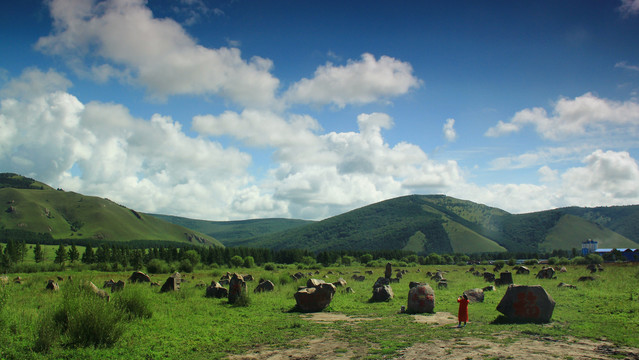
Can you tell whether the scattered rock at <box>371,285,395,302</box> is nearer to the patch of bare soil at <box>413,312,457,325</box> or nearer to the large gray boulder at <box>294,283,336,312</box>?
the large gray boulder at <box>294,283,336,312</box>

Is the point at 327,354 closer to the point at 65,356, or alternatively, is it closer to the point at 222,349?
the point at 222,349

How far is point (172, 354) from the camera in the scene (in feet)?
45.8

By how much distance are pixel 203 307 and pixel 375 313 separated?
11884 mm

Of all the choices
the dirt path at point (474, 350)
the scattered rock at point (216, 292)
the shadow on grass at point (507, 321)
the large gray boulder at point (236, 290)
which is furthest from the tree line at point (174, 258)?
the shadow on grass at point (507, 321)

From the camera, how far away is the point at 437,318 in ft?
70.4

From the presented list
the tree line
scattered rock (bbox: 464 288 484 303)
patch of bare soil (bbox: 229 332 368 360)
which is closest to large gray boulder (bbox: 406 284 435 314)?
scattered rock (bbox: 464 288 484 303)

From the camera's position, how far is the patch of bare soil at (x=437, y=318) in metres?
20.0

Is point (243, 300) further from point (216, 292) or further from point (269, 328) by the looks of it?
point (269, 328)

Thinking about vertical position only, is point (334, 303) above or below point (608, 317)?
below

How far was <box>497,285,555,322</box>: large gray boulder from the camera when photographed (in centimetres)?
1872

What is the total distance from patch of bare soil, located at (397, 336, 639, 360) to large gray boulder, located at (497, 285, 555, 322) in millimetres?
4048

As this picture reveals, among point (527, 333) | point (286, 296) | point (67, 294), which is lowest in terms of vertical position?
point (286, 296)

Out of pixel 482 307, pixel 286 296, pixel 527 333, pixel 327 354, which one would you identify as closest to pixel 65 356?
pixel 327 354

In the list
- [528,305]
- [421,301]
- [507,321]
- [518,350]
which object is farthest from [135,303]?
[528,305]
